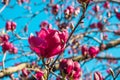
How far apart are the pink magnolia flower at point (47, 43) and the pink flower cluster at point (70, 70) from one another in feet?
0.45

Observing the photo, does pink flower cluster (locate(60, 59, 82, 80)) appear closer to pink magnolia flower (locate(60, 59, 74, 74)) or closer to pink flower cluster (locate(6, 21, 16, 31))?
pink magnolia flower (locate(60, 59, 74, 74))

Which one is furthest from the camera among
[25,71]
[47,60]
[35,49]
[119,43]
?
[119,43]

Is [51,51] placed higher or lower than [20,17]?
higher

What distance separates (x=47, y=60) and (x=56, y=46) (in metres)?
0.17

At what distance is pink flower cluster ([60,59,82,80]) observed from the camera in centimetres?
185

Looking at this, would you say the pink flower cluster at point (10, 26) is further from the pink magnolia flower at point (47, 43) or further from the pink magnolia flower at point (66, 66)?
the pink magnolia flower at point (47, 43)

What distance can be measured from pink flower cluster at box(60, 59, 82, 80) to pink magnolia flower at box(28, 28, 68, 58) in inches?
5.4

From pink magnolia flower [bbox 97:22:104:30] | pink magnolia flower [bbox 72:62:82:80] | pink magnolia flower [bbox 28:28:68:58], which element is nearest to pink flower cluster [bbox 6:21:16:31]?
pink magnolia flower [bbox 97:22:104:30]

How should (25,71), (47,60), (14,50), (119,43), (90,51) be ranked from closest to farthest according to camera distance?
(47,60), (25,71), (90,51), (119,43), (14,50)

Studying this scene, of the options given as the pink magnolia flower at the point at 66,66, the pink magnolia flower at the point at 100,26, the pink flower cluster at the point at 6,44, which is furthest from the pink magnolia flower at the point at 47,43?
the pink magnolia flower at the point at 100,26

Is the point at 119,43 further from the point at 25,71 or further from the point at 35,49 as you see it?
the point at 35,49

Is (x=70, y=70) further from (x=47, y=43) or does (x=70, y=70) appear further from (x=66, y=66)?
(x=47, y=43)

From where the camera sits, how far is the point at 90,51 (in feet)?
14.0

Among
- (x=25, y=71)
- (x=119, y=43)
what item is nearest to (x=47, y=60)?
(x=25, y=71)
